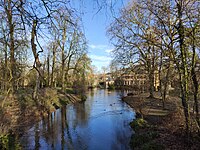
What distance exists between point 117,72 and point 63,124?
8661 mm

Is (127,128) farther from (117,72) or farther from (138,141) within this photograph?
(117,72)

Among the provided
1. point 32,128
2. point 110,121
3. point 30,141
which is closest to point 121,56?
point 110,121

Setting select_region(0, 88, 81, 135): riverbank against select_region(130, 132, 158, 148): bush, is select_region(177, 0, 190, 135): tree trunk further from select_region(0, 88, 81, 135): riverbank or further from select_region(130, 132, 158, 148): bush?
select_region(0, 88, 81, 135): riverbank

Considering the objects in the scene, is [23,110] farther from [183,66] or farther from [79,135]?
[183,66]

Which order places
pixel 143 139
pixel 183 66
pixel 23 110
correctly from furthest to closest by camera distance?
pixel 23 110 < pixel 143 139 < pixel 183 66

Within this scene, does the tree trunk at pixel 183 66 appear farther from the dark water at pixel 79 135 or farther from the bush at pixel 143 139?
the dark water at pixel 79 135

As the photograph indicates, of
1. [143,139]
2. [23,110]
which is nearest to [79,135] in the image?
[143,139]

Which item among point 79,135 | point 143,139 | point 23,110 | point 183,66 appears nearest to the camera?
point 183,66

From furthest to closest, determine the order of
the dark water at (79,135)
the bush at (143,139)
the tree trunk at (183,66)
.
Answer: the dark water at (79,135), the bush at (143,139), the tree trunk at (183,66)

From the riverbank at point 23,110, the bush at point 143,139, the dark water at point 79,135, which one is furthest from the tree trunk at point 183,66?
the riverbank at point 23,110

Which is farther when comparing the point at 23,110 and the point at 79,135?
the point at 23,110

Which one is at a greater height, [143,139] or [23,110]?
[23,110]

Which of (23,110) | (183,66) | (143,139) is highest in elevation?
(183,66)

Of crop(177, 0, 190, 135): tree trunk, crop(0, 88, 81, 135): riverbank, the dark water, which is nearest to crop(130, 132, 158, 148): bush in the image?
the dark water
